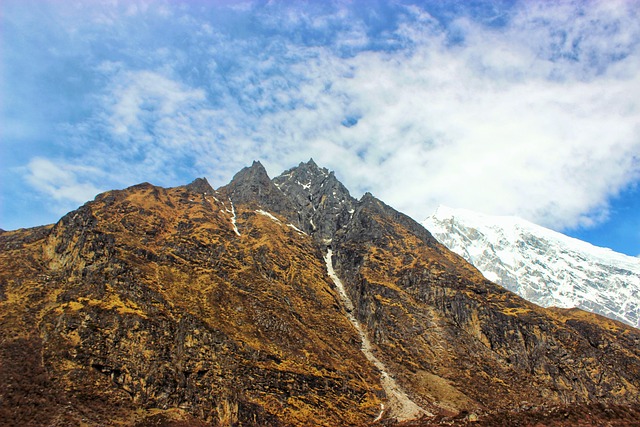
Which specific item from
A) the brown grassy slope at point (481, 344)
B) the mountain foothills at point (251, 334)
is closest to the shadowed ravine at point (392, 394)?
the mountain foothills at point (251, 334)

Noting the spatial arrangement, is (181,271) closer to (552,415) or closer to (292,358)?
(292,358)

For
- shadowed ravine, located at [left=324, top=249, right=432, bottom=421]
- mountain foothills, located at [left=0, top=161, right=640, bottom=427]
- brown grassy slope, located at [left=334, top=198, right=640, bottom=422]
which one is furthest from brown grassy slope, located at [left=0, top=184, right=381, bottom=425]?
brown grassy slope, located at [left=334, top=198, right=640, bottom=422]

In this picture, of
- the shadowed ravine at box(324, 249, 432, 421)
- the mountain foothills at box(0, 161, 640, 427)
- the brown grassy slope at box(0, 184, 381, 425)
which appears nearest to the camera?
the brown grassy slope at box(0, 184, 381, 425)

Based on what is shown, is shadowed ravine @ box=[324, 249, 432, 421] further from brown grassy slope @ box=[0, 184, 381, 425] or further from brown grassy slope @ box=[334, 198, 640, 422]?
brown grassy slope @ box=[0, 184, 381, 425]

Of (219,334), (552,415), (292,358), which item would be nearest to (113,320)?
(219,334)

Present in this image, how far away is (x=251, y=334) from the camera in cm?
10469

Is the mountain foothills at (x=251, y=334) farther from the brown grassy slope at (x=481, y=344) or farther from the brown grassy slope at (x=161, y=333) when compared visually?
the brown grassy slope at (x=481, y=344)

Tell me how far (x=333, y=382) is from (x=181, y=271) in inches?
2171

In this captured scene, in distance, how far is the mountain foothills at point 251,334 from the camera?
7900 centimetres

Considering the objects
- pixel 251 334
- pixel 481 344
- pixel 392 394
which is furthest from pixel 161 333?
pixel 481 344

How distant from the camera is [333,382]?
10075 cm

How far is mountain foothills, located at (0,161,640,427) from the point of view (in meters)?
79.0

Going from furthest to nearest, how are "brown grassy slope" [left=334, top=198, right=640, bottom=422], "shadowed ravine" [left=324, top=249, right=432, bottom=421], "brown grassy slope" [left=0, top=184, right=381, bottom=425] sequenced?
1. "brown grassy slope" [left=334, top=198, right=640, bottom=422]
2. "shadowed ravine" [left=324, top=249, right=432, bottom=421]
3. "brown grassy slope" [left=0, top=184, right=381, bottom=425]

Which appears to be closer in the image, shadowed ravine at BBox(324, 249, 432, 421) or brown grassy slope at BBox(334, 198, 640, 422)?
shadowed ravine at BBox(324, 249, 432, 421)
